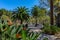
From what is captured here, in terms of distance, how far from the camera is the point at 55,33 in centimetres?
2095

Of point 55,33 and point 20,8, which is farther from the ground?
point 20,8

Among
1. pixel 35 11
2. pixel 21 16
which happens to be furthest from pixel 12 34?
pixel 35 11

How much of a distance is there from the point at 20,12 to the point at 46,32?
26.3 m

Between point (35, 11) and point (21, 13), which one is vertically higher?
point (35, 11)

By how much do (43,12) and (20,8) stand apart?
12923mm

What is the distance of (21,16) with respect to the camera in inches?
1774

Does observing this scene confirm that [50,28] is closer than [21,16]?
Yes

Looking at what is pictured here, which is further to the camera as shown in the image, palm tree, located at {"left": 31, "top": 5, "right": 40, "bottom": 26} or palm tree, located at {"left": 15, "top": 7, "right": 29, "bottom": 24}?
palm tree, located at {"left": 31, "top": 5, "right": 40, "bottom": 26}

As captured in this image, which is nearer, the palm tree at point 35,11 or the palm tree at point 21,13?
the palm tree at point 21,13

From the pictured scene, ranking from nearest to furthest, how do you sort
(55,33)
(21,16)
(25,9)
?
(55,33) < (21,16) < (25,9)

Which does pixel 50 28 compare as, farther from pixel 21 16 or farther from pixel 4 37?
pixel 21 16

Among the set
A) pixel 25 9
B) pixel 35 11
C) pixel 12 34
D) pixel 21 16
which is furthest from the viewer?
pixel 35 11

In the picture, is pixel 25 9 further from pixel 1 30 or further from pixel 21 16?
pixel 1 30

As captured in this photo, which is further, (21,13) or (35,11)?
(35,11)
